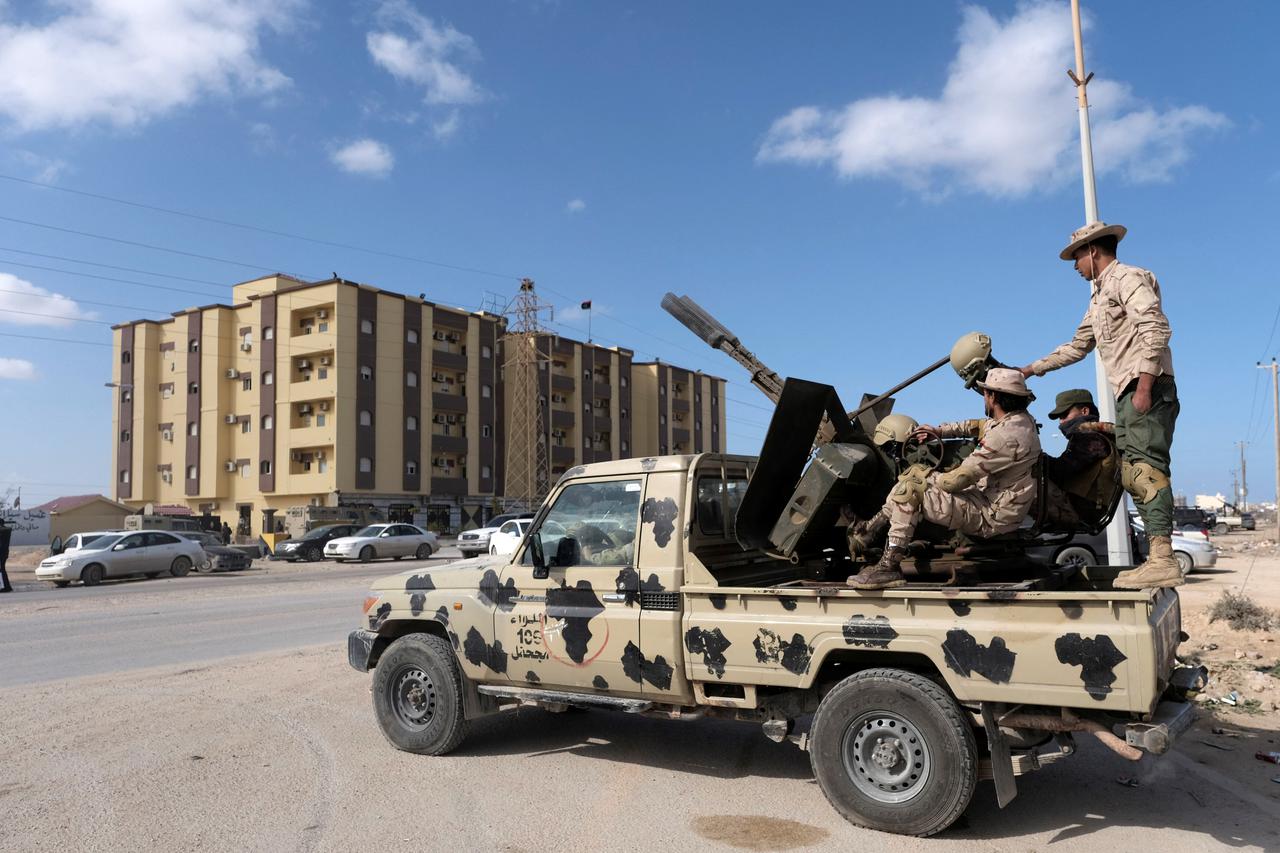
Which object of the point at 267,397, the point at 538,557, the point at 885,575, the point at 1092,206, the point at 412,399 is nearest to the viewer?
the point at 885,575

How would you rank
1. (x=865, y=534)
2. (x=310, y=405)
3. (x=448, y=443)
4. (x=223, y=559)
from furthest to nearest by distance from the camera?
(x=448, y=443), (x=310, y=405), (x=223, y=559), (x=865, y=534)

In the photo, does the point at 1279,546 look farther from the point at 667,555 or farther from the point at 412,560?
the point at 667,555

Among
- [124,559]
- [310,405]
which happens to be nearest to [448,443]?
[310,405]

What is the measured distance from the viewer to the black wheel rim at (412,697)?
6.23 m

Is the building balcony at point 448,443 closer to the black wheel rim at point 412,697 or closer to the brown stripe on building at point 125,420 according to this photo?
the brown stripe on building at point 125,420

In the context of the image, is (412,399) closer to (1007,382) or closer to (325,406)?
(325,406)

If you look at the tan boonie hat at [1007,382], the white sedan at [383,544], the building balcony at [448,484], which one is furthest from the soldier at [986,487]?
the building balcony at [448,484]

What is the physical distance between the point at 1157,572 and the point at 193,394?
2617 inches

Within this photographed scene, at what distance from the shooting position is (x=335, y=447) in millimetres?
53375

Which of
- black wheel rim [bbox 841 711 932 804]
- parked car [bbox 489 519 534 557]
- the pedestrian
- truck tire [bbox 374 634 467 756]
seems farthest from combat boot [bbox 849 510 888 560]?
the pedestrian

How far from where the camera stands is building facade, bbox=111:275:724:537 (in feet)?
180

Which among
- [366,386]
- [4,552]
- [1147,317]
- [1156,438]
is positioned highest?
[366,386]

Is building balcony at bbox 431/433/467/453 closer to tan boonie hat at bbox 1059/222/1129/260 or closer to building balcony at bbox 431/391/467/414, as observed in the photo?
Result: building balcony at bbox 431/391/467/414

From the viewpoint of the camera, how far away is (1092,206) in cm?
1140
